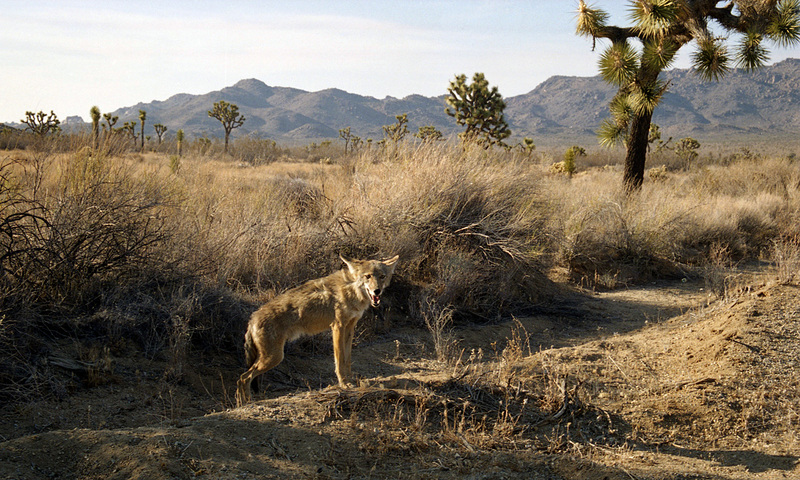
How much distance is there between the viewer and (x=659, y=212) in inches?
533

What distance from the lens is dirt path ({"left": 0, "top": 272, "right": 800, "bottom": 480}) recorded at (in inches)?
154

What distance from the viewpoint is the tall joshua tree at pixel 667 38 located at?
46.7 ft

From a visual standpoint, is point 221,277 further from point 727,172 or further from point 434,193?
point 727,172

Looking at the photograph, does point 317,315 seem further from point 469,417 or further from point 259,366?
point 469,417

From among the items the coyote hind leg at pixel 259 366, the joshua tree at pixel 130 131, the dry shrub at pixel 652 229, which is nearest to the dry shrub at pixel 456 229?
the dry shrub at pixel 652 229

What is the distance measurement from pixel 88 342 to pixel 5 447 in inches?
93.3

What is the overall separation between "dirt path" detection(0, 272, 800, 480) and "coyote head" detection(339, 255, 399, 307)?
2.99 ft

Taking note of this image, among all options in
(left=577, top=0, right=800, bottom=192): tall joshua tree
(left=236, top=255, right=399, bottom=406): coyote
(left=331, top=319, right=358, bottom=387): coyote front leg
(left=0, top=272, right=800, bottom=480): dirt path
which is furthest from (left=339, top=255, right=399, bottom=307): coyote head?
(left=577, top=0, right=800, bottom=192): tall joshua tree

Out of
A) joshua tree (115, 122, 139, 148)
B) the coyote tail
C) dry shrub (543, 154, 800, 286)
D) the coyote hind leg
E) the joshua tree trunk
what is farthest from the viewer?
the joshua tree trunk

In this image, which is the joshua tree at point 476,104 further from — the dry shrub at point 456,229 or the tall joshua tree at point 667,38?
the dry shrub at point 456,229

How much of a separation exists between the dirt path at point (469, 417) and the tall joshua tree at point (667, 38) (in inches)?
360

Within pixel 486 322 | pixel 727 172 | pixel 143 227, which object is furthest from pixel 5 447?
pixel 727 172

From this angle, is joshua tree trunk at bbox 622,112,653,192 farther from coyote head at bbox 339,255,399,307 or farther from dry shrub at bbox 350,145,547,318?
coyote head at bbox 339,255,399,307

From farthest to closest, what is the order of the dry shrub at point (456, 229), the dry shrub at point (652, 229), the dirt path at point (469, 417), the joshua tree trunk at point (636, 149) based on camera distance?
1. the joshua tree trunk at point (636, 149)
2. the dry shrub at point (652, 229)
3. the dry shrub at point (456, 229)
4. the dirt path at point (469, 417)
